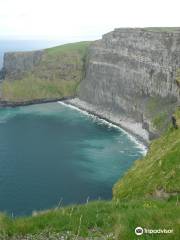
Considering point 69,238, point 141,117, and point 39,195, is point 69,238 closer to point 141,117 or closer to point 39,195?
point 39,195

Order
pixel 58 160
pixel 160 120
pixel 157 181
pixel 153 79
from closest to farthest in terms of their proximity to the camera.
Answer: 1. pixel 157 181
2. pixel 58 160
3. pixel 160 120
4. pixel 153 79

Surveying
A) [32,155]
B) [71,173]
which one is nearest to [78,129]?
[32,155]

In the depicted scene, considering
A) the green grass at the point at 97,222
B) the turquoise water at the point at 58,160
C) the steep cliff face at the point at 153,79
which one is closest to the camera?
the green grass at the point at 97,222

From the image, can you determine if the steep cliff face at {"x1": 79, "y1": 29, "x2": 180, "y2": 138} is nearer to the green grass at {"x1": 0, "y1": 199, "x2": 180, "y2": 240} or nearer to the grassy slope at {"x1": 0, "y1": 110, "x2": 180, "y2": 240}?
the grassy slope at {"x1": 0, "y1": 110, "x2": 180, "y2": 240}

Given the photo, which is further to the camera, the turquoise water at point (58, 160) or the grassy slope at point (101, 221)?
the turquoise water at point (58, 160)

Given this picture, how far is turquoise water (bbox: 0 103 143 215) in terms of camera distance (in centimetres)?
9638

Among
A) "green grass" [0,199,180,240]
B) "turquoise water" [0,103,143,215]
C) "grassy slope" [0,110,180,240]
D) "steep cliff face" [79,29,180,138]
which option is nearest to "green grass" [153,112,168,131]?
"steep cliff face" [79,29,180,138]

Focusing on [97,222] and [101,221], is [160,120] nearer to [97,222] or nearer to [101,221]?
[101,221]

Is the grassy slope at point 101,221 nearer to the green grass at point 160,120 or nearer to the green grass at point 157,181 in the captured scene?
the green grass at point 157,181

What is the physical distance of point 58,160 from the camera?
129 m

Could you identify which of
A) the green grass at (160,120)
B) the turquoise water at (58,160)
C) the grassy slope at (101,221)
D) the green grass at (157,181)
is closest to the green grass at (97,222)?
the grassy slope at (101,221)

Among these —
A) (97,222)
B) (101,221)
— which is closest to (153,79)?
(101,221)

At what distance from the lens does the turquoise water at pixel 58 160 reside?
96375 millimetres

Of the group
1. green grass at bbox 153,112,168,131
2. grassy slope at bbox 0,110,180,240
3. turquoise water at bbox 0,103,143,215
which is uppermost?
grassy slope at bbox 0,110,180,240
